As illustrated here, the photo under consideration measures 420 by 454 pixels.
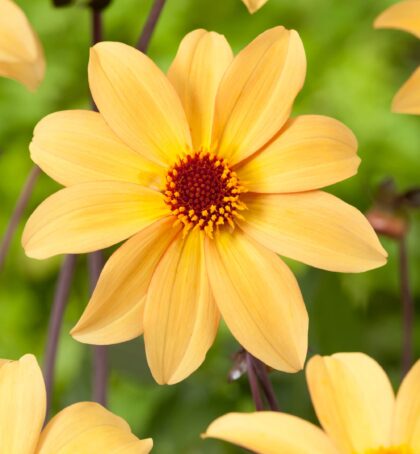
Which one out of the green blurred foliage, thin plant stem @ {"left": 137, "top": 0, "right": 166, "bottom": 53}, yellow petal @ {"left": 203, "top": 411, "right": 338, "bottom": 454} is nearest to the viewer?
yellow petal @ {"left": 203, "top": 411, "right": 338, "bottom": 454}

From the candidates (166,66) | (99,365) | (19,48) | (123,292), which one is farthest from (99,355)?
(166,66)

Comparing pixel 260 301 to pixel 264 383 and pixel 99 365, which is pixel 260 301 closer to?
pixel 264 383

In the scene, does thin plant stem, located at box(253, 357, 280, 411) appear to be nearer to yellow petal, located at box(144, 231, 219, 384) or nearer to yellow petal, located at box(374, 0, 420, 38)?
yellow petal, located at box(144, 231, 219, 384)

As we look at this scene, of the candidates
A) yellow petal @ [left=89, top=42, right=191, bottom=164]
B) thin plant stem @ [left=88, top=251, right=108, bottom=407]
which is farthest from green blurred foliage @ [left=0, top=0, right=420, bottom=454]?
yellow petal @ [left=89, top=42, right=191, bottom=164]

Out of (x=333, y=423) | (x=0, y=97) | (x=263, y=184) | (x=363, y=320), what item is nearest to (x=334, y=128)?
(x=263, y=184)

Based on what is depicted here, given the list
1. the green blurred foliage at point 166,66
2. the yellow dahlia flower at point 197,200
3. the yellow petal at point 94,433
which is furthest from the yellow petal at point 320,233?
the green blurred foliage at point 166,66

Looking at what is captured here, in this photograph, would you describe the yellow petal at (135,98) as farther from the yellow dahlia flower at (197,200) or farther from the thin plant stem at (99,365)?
the thin plant stem at (99,365)
